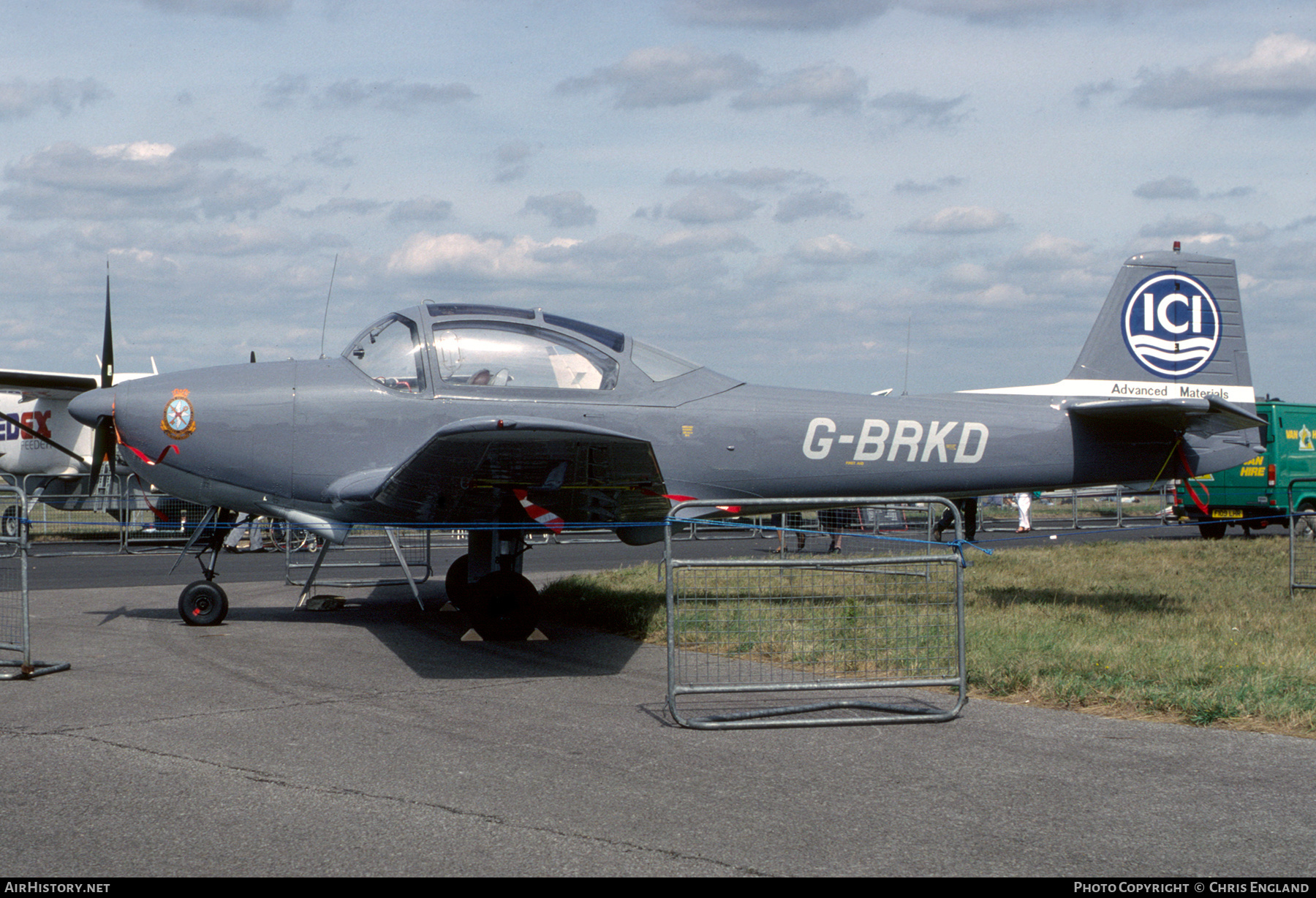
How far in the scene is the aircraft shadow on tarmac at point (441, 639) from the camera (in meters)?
7.11

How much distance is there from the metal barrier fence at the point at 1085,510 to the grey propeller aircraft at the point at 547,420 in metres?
13.5

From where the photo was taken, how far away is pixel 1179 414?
29.0ft

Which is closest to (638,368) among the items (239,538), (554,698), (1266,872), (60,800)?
(554,698)

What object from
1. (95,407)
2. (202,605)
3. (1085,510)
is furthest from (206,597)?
(1085,510)

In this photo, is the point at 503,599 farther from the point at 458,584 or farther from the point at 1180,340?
the point at 1180,340

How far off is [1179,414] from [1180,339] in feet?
3.62

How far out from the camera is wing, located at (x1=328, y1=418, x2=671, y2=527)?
20.5ft

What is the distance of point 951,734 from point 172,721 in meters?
3.89

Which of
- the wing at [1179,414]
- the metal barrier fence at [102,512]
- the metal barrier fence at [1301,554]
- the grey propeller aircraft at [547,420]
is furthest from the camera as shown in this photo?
the metal barrier fence at [102,512]

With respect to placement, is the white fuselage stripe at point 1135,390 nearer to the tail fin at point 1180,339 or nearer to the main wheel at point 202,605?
the tail fin at point 1180,339

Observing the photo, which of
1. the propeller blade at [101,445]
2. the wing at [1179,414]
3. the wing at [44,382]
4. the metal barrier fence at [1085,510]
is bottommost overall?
the metal barrier fence at [1085,510]

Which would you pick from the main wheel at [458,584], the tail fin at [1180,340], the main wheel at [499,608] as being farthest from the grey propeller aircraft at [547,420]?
the main wheel at [458,584]

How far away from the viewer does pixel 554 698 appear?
614 centimetres
